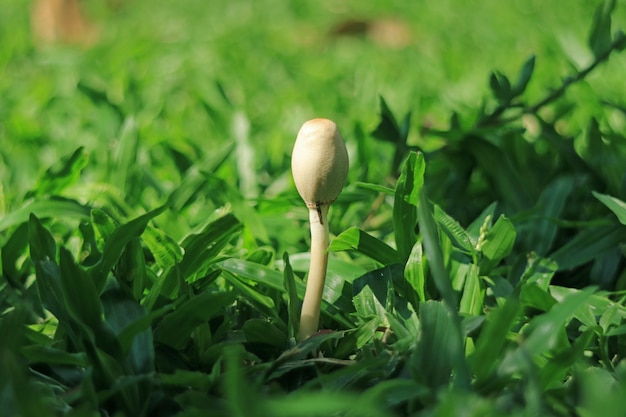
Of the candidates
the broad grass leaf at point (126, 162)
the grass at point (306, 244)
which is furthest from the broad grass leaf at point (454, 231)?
the broad grass leaf at point (126, 162)

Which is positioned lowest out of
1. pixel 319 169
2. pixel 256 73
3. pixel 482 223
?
pixel 256 73

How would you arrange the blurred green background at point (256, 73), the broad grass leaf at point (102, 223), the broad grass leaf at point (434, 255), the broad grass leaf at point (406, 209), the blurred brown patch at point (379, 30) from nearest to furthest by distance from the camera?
the broad grass leaf at point (434, 255) → the broad grass leaf at point (406, 209) → the broad grass leaf at point (102, 223) → the blurred green background at point (256, 73) → the blurred brown patch at point (379, 30)

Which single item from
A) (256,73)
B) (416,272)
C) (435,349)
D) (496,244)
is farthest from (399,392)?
(256,73)

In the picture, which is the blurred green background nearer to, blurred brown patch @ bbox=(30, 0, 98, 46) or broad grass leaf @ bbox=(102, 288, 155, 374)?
blurred brown patch @ bbox=(30, 0, 98, 46)

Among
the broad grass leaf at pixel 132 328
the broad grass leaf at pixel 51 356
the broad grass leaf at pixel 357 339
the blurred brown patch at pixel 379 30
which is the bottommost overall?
the blurred brown patch at pixel 379 30

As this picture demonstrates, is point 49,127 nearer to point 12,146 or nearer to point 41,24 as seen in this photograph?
point 12,146

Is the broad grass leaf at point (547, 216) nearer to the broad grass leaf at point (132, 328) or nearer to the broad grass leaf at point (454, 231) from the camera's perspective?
the broad grass leaf at point (454, 231)

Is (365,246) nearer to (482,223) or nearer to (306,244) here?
(482,223)

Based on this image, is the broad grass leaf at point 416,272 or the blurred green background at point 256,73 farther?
the blurred green background at point 256,73
